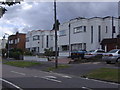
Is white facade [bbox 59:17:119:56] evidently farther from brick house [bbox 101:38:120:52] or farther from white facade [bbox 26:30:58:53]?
white facade [bbox 26:30:58:53]

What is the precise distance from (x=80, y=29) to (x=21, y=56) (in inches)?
670

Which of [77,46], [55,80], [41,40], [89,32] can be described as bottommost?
[55,80]

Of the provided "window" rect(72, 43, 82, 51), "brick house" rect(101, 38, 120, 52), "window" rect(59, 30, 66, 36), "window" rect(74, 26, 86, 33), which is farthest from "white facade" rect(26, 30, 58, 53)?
"brick house" rect(101, 38, 120, 52)

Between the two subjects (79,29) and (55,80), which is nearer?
(55,80)

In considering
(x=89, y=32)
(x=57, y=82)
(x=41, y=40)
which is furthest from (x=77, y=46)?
(x=57, y=82)

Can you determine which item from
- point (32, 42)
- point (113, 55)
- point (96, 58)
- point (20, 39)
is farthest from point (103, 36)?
point (20, 39)

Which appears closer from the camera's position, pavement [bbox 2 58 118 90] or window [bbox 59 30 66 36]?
pavement [bbox 2 58 118 90]

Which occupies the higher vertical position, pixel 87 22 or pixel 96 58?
pixel 87 22

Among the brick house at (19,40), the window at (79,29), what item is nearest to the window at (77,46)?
the window at (79,29)

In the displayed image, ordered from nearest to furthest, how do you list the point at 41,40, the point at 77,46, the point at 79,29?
the point at 79,29
the point at 77,46
the point at 41,40

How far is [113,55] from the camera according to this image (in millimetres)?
25578

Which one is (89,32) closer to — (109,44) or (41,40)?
(109,44)

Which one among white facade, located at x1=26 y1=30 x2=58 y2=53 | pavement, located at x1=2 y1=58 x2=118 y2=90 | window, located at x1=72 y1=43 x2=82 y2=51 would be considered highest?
white facade, located at x1=26 y1=30 x2=58 y2=53

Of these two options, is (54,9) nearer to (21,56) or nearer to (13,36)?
(21,56)
